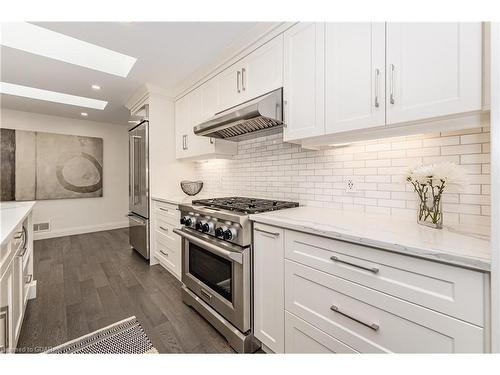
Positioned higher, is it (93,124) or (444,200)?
(93,124)

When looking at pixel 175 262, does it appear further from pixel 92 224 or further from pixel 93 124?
pixel 93 124

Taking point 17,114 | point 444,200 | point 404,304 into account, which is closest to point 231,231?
point 404,304

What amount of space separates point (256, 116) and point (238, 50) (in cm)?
89

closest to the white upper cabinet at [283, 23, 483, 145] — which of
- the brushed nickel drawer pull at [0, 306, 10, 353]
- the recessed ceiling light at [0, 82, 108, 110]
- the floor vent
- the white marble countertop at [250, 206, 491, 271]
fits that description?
the white marble countertop at [250, 206, 491, 271]

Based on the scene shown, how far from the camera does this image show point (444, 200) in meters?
1.26

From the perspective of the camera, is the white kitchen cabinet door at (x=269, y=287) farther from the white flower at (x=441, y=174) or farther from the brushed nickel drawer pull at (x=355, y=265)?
the white flower at (x=441, y=174)

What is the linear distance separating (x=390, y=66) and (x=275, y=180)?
4.30ft

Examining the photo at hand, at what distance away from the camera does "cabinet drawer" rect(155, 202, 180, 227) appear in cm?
252

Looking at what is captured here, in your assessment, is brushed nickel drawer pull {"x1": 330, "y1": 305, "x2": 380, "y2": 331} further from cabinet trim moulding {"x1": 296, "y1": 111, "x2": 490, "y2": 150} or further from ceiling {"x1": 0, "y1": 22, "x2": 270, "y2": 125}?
ceiling {"x1": 0, "y1": 22, "x2": 270, "y2": 125}

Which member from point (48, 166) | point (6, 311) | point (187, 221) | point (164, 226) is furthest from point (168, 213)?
point (48, 166)

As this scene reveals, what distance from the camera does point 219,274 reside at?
1700 millimetres

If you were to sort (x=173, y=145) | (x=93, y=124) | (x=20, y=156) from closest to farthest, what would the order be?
(x=173, y=145)
(x=20, y=156)
(x=93, y=124)

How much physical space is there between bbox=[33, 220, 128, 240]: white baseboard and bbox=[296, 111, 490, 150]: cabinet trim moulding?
17.4 ft

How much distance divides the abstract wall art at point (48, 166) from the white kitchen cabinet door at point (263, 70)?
14.6 feet
